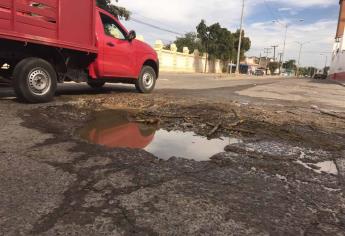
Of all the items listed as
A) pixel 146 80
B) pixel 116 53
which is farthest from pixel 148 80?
pixel 116 53

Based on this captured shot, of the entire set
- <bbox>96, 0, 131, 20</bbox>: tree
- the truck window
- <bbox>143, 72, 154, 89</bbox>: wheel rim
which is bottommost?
<bbox>143, 72, 154, 89</bbox>: wheel rim

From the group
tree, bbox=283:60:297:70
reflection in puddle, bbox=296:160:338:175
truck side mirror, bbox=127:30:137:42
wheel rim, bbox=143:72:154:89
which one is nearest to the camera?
reflection in puddle, bbox=296:160:338:175

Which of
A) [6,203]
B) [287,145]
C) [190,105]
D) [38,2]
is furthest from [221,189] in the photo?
[38,2]

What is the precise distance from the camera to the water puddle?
176 inches

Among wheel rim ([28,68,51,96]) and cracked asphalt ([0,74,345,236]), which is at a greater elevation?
wheel rim ([28,68,51,96])

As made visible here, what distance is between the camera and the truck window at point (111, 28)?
29.8ft

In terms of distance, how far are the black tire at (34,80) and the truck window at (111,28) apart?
2231mm

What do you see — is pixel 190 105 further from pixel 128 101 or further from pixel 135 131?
pixel 135 131

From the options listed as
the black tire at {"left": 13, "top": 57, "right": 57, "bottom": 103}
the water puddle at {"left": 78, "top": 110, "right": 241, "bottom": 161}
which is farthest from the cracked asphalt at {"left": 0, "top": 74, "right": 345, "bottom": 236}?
the black tire at {"left": 13, "top": 57, "right": 57, "bottom": 103}

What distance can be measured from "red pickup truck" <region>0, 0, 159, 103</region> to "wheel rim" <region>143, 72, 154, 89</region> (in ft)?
1.93

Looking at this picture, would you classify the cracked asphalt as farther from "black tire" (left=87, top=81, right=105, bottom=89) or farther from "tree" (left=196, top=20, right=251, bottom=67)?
"tree" (left=196, top=20, right=251, bottom=67)

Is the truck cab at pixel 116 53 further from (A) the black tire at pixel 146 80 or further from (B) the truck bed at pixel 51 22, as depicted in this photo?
(B) the truck bed at pixel 51 22

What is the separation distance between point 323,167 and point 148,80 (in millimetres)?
7426

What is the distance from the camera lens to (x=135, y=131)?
18.1 ft
